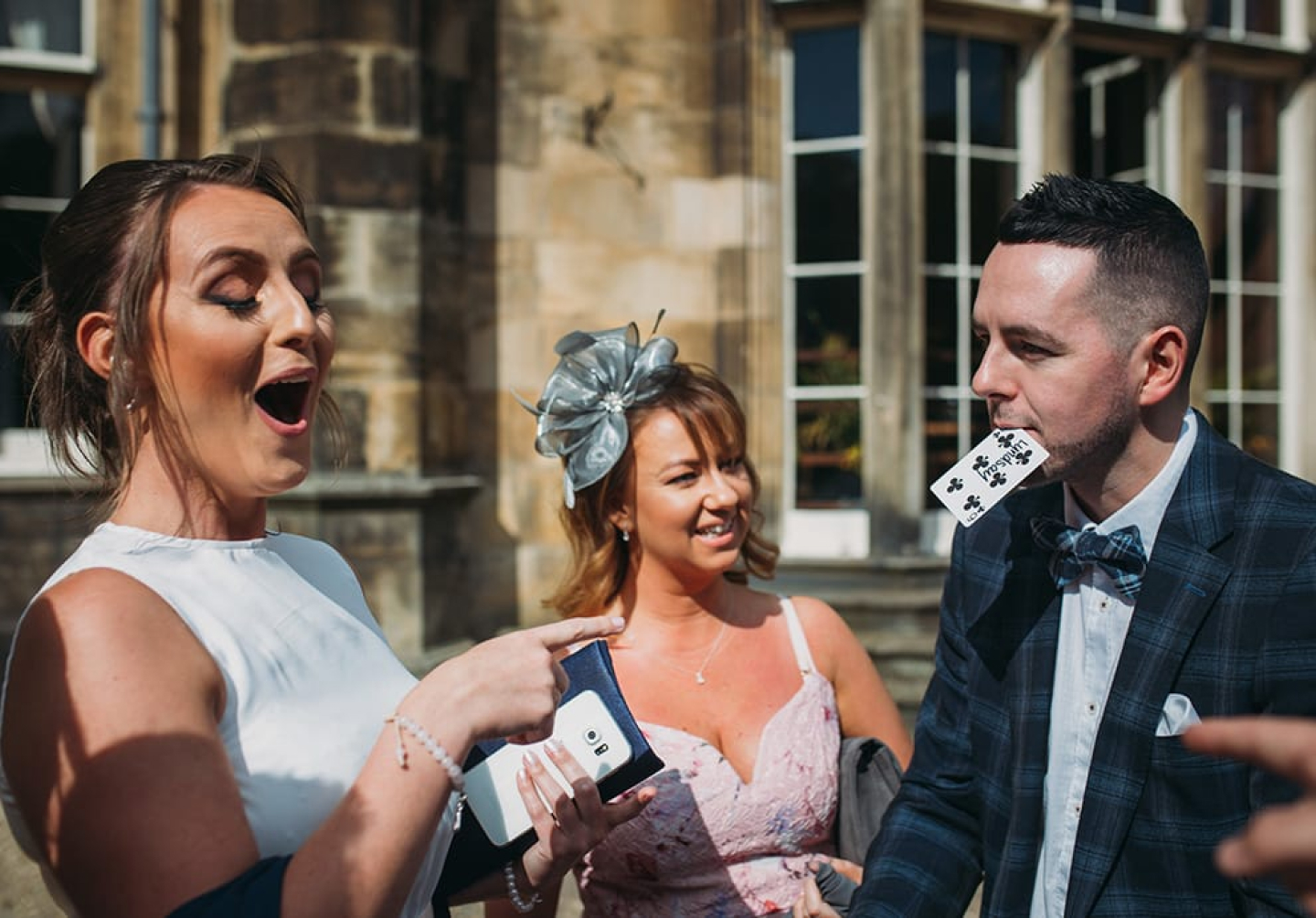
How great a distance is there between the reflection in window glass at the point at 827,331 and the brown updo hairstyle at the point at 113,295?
407 cm

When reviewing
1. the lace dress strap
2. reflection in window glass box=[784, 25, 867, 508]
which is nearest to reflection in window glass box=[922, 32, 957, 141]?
reflection in window glass box=[784, 25, 867, 508]

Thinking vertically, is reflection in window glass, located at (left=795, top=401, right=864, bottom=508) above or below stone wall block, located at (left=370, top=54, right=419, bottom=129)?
below

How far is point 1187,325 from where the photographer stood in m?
1.83

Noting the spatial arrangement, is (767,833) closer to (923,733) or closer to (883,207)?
(923,733)

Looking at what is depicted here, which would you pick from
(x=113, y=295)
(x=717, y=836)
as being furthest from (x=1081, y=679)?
(x=113, y=295)

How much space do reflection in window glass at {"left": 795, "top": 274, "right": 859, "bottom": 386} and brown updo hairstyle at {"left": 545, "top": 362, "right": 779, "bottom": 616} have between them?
8.77 feet

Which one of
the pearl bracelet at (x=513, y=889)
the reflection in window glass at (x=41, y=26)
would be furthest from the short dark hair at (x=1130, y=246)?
the reflection in window glass at (x=41, y=26)

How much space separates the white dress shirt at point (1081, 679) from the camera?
1.80m

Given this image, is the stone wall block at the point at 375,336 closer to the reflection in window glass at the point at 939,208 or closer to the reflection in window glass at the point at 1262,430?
the reflection in window glass at the point at 939,208

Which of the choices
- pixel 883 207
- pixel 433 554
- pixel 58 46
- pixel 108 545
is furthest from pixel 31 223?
pixel 108 545

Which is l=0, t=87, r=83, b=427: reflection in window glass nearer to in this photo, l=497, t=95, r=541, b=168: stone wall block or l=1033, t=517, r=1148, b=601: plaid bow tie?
l=497, t=95, r=541, b=168: stone wall block

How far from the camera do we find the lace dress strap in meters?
2.61

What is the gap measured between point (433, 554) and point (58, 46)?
9.46ft

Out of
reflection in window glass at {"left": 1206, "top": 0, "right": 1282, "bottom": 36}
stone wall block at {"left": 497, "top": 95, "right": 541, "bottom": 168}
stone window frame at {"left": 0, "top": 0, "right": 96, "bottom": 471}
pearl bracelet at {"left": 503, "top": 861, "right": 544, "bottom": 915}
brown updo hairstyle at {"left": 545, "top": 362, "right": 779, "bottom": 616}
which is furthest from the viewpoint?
reflection in window glass at {"left": 1206, "top": 0, "right": 1282, "bottom": 36}
